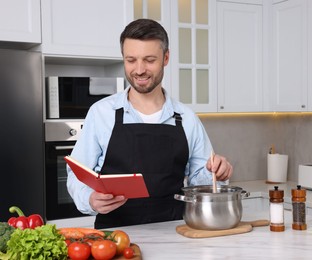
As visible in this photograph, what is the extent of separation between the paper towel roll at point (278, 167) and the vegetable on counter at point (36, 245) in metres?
3.16

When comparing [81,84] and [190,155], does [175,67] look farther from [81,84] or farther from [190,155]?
[190,155]

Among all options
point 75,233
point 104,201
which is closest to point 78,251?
point 75,233

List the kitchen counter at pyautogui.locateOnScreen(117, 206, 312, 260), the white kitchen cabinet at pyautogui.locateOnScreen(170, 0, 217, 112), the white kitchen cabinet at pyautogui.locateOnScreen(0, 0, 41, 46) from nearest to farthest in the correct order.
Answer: the kitchen counter at pyautogui.locateOnScreen(117, 206, 312, 260)
the white kitchen cabinet at pyautogui.locateOnScreen(0, 0, 41, 46)
the white kitchen cabinet at pyautogui.locateOnScreen(170, 0, 217, 112)

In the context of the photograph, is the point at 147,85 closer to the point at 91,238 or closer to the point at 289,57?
the point at 91,238

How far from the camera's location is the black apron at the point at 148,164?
2.30 metres

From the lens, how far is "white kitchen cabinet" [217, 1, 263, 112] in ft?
13.7

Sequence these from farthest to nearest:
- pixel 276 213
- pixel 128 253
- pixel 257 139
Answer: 1. pixel 257 139
2. pixel 276 213
3. pixel 128 253

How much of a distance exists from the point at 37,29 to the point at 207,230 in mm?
1884

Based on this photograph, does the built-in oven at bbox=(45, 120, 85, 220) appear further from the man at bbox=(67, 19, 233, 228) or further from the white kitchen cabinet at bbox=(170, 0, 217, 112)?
the man at bbox=(67, 19, 233, 228)

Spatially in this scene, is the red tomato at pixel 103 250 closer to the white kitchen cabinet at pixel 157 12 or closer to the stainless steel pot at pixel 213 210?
the stainless steel pot at pixel 213 210

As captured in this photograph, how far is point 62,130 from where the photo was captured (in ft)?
11.2

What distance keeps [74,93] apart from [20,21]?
22.0 inches

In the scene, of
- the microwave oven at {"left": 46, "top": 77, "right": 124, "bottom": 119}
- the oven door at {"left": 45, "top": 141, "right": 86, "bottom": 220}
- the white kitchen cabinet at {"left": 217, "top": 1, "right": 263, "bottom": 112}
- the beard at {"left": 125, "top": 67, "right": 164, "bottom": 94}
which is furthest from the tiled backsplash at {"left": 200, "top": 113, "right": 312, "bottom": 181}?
the beard at {"left": 125, "top": 67, "right": 164, "bottom": 94}

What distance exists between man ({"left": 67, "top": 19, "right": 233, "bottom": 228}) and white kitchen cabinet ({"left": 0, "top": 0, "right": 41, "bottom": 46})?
1103 mm
